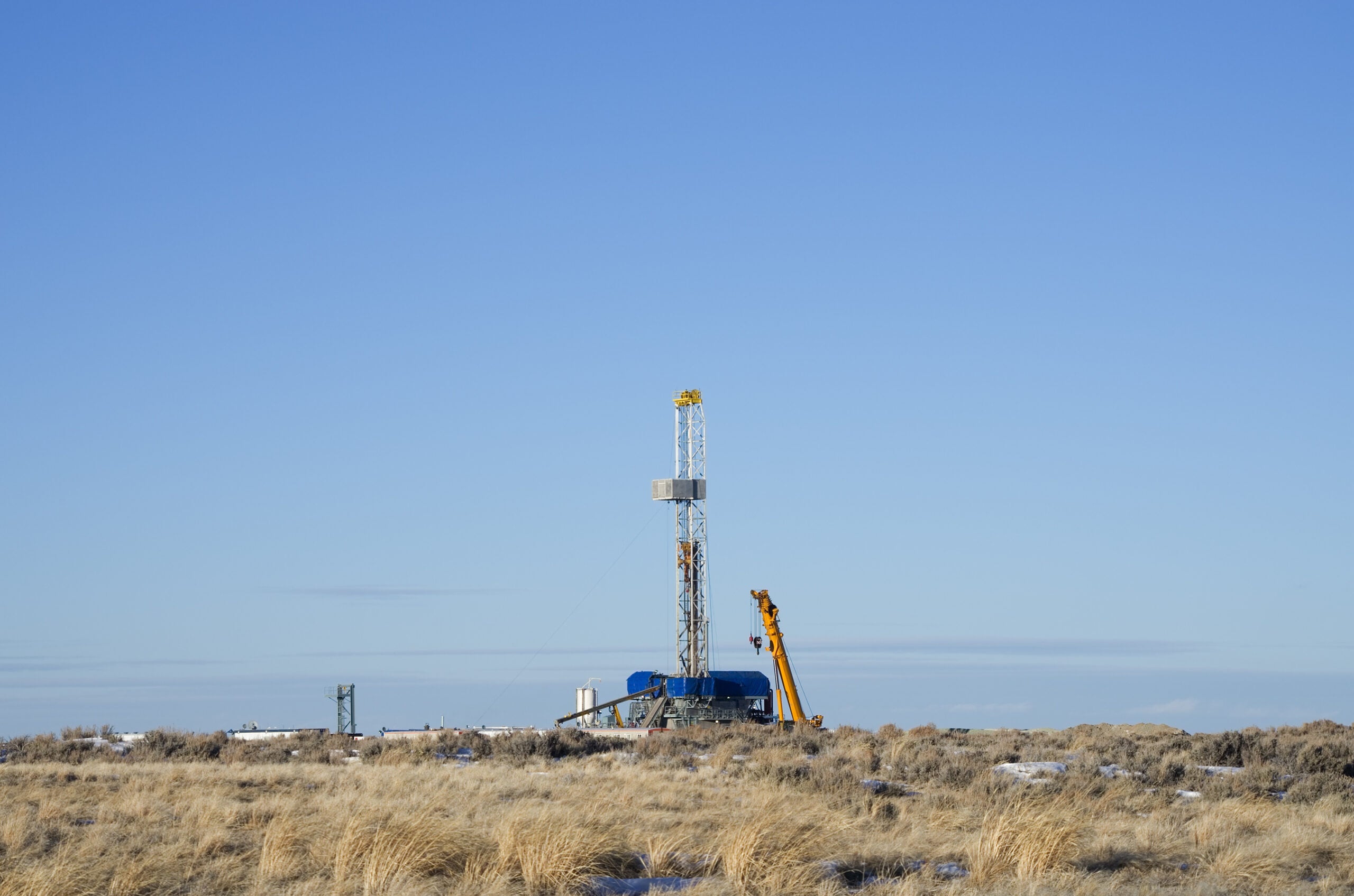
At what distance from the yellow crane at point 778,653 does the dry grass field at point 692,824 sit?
25.4 metres

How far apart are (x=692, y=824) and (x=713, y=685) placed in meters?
39.0

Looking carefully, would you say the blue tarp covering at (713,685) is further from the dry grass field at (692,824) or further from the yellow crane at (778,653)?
the dry grass field at (692,824)

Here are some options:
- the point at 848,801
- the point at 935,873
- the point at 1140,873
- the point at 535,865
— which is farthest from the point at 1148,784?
the point at 535,865

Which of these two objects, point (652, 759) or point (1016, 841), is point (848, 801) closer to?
point (1016, 841)

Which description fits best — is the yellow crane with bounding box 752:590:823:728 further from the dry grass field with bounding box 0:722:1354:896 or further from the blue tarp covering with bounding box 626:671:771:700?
the dry grass field with bounding box 0:722:1354:896

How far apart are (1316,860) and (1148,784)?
784 centimetres

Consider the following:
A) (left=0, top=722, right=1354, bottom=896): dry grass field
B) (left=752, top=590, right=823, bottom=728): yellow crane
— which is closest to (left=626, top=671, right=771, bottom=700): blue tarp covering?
(left=752, top=590, right=823, bottom=728): yellow crane

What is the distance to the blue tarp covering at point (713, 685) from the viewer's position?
5459cm

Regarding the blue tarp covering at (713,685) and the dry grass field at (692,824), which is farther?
the blue tarp covering at (713,685)

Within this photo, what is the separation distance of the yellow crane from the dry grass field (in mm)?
25413

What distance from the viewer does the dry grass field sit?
39.3 feet

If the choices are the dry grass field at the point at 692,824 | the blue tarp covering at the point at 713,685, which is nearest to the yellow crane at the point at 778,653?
the blue tarp covering at the point at 713,685

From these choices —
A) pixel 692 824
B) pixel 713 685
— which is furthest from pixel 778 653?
pixel 692 824

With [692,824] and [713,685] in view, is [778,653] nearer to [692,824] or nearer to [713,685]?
[713,685]
